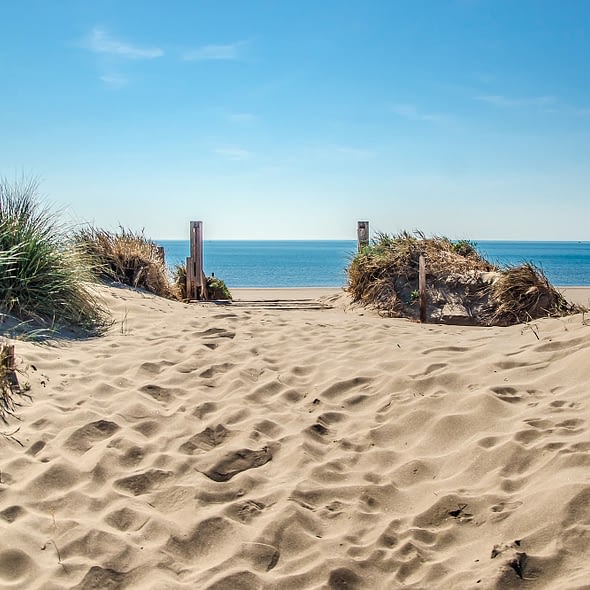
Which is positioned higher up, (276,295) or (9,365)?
(9,365)

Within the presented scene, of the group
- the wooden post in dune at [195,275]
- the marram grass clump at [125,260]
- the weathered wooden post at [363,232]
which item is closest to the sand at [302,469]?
the marram grass clump at [125,260]

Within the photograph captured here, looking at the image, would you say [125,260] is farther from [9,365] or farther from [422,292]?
[9,365]

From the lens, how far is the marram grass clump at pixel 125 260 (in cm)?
1226

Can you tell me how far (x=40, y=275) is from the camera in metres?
8.10

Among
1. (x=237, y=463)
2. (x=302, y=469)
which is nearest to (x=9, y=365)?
(x=237, y=463)

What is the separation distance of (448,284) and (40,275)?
719cm

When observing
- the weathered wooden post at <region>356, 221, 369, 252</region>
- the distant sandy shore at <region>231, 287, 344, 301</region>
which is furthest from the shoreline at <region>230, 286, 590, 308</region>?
the weathered wooden post at <region>356, 221, 369, 252</region>

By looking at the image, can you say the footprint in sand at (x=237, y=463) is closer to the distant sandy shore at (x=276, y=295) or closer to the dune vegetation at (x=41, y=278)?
the dune vegetation at (x=41, y=278)

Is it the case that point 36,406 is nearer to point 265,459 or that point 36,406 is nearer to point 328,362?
point 265,459

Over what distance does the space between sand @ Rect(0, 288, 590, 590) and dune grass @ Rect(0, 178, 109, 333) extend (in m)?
1.37

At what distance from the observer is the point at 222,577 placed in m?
3.13

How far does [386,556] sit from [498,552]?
532 mm

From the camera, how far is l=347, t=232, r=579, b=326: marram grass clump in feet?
36.7

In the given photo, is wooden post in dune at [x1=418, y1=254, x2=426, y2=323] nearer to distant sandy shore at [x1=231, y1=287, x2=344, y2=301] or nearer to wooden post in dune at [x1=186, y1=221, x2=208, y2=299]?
distant sandy shore at [x1=231, y1=287, x2=344, y2=301]
